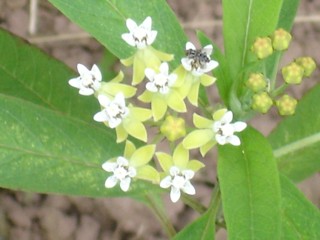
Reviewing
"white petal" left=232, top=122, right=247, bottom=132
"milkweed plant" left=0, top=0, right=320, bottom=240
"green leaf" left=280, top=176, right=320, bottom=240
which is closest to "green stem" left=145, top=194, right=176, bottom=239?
"milkweed plant" left=0, top=0, right=320, bottom=240

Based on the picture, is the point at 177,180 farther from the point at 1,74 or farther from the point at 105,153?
the point at 1,74

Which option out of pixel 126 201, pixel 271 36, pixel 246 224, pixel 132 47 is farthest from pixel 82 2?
pixel 126 201

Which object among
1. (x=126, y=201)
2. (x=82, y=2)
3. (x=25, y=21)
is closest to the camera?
(x=82, y=2)

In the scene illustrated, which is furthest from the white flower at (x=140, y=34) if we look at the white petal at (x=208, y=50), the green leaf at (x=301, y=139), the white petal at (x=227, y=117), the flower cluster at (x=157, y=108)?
the green leaf at (x=301, y=139)

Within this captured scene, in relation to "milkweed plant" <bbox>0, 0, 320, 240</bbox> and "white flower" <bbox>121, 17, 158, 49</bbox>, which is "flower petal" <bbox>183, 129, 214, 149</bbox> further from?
"white flower" <bbox>121, 17, 158, 49</bbox>

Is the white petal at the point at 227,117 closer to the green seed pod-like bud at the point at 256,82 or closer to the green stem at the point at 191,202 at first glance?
the green seed pod-like bud at the point at 256,82
